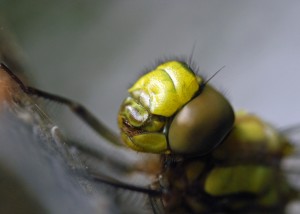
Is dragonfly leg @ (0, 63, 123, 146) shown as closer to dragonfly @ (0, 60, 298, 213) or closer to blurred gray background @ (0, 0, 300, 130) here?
dragonfly @ (0, 60, 298, 213)

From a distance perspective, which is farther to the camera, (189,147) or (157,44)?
(157,44)

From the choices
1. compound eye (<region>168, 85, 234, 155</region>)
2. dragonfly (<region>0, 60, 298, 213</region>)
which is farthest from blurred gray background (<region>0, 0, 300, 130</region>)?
compound eye (<region>168, 85, 234, 155</region>)

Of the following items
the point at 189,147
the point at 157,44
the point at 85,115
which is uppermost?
the point at 157,44

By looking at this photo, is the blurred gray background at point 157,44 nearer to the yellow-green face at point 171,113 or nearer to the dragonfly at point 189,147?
the dragonfly at point 189,147

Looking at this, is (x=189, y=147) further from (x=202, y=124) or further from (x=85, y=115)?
(x=85, y=115)

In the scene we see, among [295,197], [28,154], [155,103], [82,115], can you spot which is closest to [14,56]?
[82,115]

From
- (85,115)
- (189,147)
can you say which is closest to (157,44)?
(85,115)

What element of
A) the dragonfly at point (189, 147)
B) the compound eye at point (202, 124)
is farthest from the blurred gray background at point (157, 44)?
the compound eye at point (202, 124)

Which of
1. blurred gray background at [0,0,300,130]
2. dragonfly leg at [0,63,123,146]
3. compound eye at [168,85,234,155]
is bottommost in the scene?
compound eye at [168,85,234,155]
